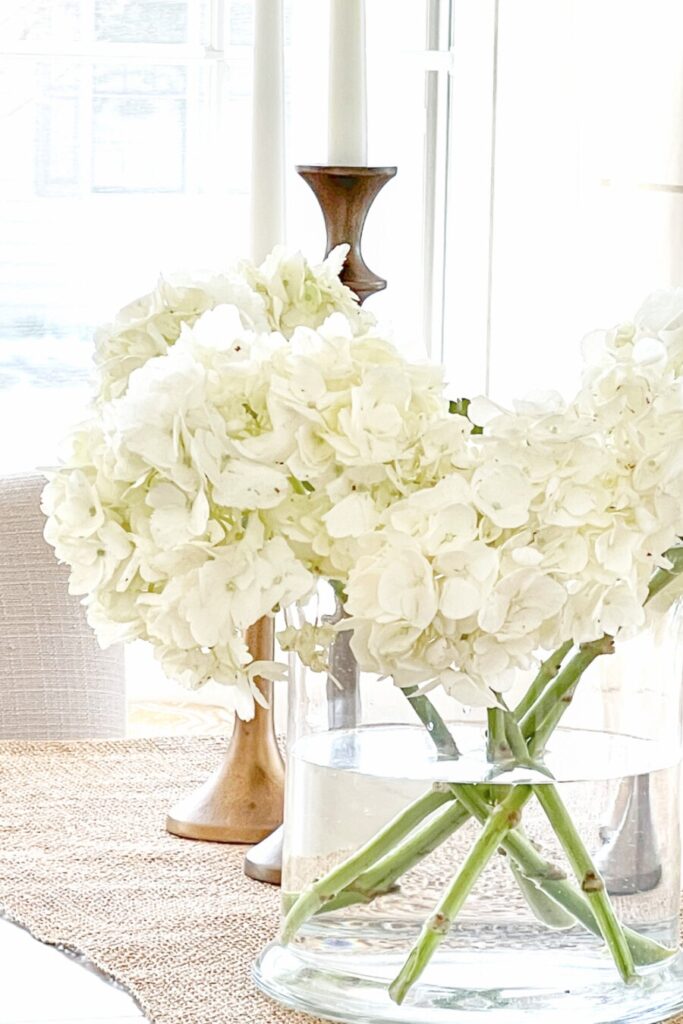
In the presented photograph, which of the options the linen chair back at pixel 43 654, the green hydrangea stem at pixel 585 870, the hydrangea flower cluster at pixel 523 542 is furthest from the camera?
the linen chair back at pixel 43 654

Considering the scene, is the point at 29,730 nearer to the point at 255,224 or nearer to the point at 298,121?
the point at 255,224

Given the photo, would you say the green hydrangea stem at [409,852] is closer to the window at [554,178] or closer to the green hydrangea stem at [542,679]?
the green hydrangea stem at [542,679]

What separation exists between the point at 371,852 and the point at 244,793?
1.02ft

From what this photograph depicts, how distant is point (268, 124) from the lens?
1004 millimetres

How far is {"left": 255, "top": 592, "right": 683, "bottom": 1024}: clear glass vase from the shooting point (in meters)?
0.67

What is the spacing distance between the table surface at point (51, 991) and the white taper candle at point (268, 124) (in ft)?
1.36

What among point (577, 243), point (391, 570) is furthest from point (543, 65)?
point (391, 570)

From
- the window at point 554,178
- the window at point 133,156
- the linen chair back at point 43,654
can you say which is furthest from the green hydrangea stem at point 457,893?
the window at point 133,156

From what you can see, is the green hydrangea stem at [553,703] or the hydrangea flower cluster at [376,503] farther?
the green hydrangea stem at [553,703]

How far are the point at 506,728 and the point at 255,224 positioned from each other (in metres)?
0.41

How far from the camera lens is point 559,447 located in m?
0.58

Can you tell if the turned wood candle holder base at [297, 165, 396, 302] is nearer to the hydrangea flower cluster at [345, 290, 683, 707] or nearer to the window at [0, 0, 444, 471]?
the hydrangea flower cluster at [345, 290, 683, 707]

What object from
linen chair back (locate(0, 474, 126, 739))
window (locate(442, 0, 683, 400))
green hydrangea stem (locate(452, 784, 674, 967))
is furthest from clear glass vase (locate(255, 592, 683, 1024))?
window (locate(442, 0, 683, 400))

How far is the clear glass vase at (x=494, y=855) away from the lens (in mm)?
673
